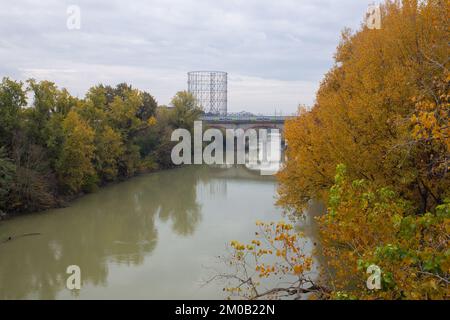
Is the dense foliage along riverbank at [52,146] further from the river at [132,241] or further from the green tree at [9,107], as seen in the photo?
the river at [132,241]

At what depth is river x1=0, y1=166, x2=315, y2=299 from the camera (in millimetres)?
9367

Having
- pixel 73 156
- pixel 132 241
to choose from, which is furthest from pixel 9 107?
pixel 132 241

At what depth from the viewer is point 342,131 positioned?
8.23m

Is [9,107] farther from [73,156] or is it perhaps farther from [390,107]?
[390,107]

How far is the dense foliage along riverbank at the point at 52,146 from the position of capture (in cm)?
1539

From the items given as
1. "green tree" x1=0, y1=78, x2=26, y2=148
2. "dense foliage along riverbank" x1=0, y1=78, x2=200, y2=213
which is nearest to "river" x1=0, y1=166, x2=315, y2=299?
"dense foliage along riverbank" x1=0, y1=78, x2=200, y2=213

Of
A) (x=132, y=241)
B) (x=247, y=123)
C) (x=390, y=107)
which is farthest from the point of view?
(x=247, y=123)

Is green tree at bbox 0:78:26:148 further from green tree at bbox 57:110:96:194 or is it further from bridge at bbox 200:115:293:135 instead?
bridge at bbox 200:115:293:135

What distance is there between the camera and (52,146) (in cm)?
1728

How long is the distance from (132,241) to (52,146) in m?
6.95

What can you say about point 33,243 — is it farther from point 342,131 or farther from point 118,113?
point 118,113

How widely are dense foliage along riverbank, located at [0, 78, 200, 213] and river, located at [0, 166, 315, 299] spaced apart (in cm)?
82
